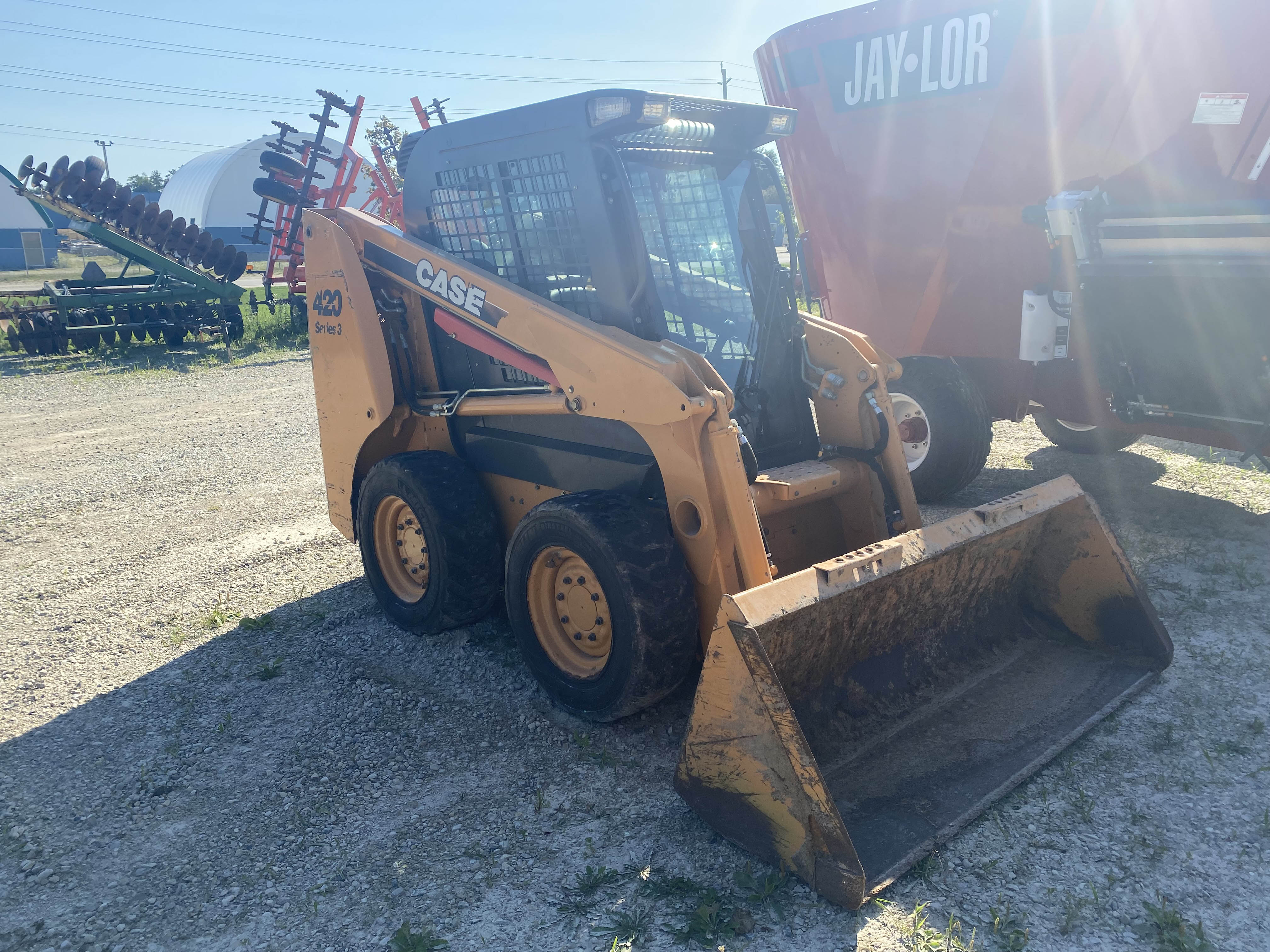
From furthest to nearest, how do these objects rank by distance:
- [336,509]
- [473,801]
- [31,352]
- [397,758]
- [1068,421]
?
[31,352] → [1068,421] → [336,509] → [397,758] → [473,801]

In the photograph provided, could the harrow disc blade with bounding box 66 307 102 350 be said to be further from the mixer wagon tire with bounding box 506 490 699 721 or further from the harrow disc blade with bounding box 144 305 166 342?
the mixer wagon tire with bounding box 506 490 699 721

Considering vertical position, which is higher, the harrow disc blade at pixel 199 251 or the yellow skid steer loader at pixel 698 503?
the harrow disc blade at pixel 199 251

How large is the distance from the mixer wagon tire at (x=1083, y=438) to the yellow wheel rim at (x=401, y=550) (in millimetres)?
4794

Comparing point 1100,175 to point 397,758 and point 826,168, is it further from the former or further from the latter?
point 397,758

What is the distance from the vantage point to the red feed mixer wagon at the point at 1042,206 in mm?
4953

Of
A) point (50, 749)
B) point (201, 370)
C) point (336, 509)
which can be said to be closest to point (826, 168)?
point (336, 509)

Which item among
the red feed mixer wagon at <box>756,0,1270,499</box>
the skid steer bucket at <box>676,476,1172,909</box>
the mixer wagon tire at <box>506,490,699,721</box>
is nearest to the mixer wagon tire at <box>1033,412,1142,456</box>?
the red feed mixer wagon at <box>756,0,1270,499</box>

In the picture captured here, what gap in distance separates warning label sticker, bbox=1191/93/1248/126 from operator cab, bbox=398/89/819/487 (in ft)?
8.18

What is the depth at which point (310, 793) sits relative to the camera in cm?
348

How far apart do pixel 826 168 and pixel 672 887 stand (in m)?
5.39

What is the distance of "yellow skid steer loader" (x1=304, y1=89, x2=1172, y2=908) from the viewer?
304 cm

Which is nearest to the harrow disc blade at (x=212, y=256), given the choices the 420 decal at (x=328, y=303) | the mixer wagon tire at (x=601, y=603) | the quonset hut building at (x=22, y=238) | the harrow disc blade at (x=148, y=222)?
the harrow disc blade at (x=148, y=222)

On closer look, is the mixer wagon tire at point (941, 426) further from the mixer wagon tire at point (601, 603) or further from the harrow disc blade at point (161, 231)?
the harrow disc blade at point (161, 231)

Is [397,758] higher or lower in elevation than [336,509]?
lower
